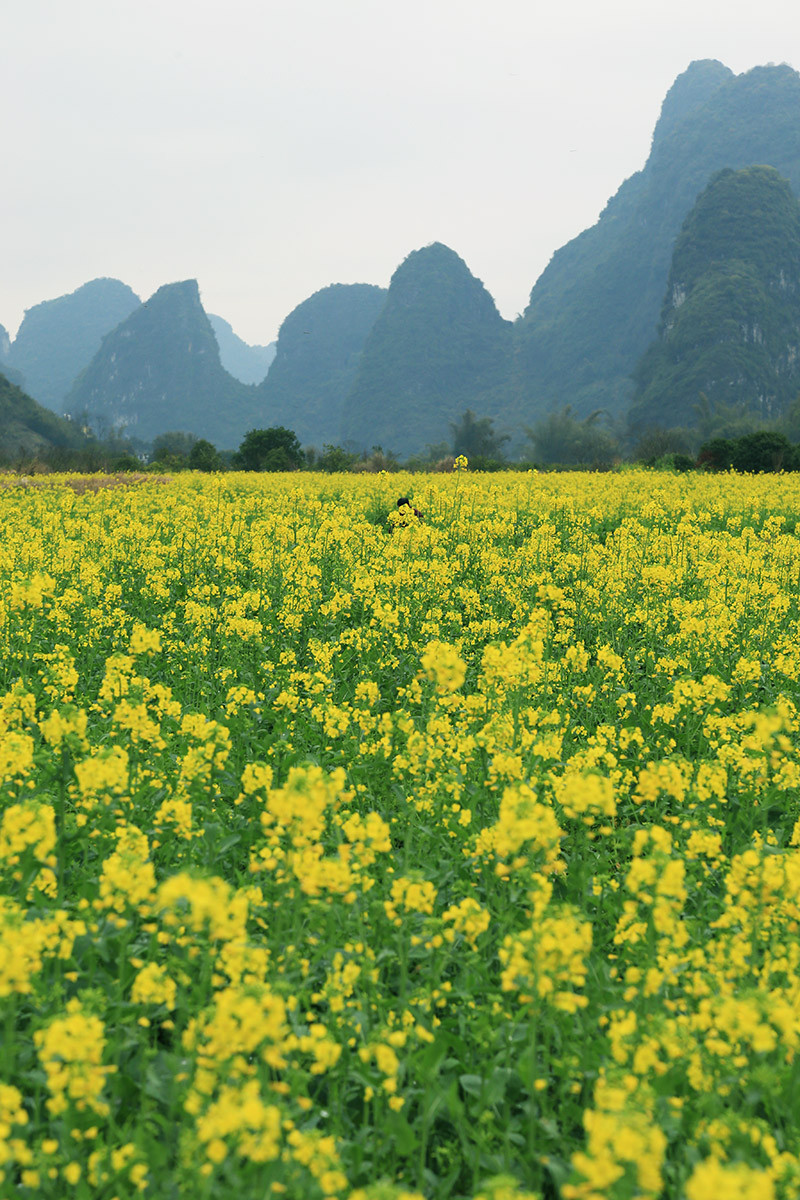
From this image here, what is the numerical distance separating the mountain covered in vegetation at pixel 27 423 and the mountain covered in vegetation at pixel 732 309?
98848mm

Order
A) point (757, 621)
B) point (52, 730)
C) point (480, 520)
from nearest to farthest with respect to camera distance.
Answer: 1. point (52, 730)
2. point (757, 621)
3. point (480, 520)

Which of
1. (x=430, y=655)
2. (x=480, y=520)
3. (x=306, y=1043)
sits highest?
(x=480, y=520)

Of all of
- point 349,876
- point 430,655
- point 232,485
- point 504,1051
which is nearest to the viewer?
point 349,876

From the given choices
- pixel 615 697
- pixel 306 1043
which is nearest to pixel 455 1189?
pixel 306 1043

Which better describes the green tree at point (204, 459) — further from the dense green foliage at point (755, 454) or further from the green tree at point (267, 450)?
the dense green foliage at point (755, 454)

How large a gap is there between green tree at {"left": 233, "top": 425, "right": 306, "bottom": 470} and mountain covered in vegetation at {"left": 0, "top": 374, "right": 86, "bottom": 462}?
175ft

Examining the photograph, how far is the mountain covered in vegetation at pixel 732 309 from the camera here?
129 meters

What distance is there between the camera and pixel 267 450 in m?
45.8

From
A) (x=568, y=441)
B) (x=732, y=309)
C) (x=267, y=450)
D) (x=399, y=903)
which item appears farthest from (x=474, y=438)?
(x=732, y=309)

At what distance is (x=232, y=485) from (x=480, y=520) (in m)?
12.0

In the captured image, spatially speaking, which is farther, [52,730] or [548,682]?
[548,682]

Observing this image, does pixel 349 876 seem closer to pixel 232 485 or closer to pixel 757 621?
pixel 757 621

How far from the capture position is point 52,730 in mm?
3715

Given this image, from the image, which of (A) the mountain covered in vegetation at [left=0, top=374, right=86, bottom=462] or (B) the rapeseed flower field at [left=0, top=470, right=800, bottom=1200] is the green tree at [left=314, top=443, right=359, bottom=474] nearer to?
(B) the rapeseed flower field at [left=0, top=470, right=800, bottom=1200]
